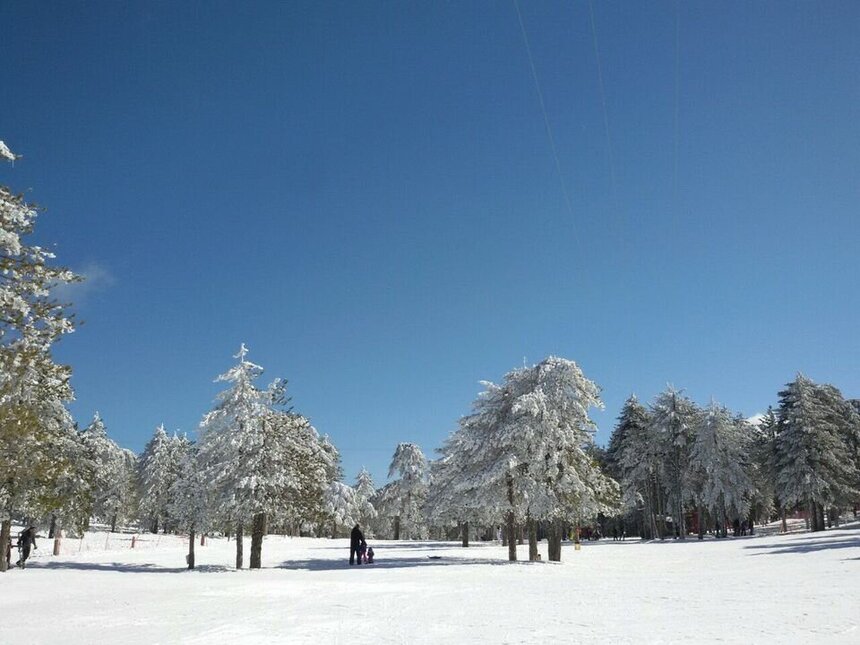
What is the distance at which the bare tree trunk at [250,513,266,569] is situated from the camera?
3038 centimetres

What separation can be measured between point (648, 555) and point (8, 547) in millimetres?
33376

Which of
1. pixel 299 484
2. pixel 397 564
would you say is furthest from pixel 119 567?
pixel 397 564

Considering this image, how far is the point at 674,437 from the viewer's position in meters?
56.9

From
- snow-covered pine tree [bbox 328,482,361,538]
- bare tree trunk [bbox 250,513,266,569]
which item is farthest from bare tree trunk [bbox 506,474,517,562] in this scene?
snow-covered pine tree [bbox 328,482,361,538]

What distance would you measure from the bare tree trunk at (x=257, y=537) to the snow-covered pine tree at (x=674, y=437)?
39.1 meters

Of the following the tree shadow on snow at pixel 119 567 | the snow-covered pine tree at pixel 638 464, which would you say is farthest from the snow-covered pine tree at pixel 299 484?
the snow-covered pine tree at pixel 638 464

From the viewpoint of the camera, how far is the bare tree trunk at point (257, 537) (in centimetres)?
3038

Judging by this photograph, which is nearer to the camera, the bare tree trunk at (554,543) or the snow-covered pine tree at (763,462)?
the bare tree trunk at (554,543)

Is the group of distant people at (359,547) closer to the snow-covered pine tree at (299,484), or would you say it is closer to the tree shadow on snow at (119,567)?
the snow-covered pine tree at (299,484)

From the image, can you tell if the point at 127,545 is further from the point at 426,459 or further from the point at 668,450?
the point at 668,450

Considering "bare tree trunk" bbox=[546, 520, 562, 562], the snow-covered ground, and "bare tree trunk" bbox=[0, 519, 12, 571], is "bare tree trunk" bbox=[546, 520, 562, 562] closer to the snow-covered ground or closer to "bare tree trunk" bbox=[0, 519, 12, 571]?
the snow-covered ground

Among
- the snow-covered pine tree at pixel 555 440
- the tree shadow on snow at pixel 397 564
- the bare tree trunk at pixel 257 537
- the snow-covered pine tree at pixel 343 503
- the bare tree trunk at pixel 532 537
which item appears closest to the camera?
the tree shadow on snow at pixel 397 564

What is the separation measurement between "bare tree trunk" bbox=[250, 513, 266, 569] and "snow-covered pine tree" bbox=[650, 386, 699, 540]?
39.1 metres

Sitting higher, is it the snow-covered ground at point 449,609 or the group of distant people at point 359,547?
the snow-covered ground at point 449,609
